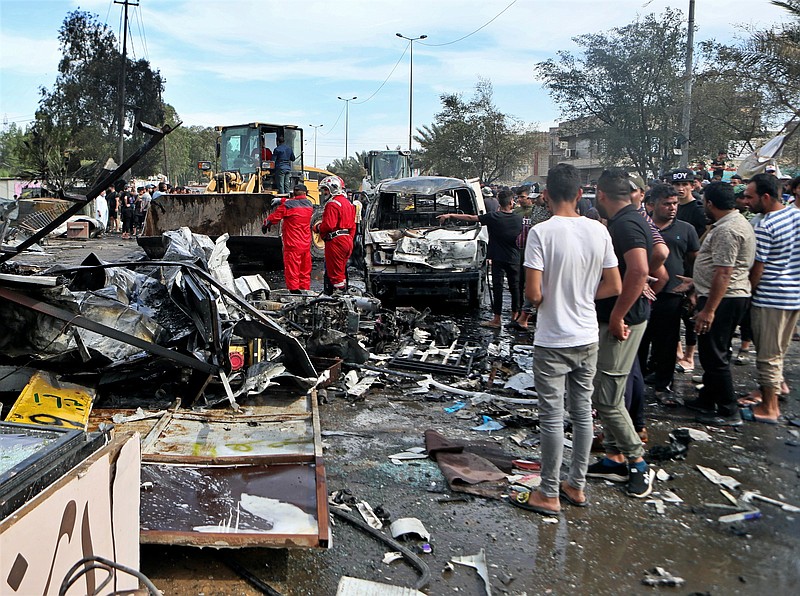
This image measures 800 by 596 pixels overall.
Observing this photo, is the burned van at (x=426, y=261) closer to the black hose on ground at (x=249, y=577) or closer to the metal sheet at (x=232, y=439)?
the metal sheet at (x=232, y=439)

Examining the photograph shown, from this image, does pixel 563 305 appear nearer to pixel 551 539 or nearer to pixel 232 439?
pixel 551 539

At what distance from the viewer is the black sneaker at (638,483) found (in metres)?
3.76

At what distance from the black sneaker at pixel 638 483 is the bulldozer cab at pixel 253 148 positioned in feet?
44.0

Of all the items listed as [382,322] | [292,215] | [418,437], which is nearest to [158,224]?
[292,215]

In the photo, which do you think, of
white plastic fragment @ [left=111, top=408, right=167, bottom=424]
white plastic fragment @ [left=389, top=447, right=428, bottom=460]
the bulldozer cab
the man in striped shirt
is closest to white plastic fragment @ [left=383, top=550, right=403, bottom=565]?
white plastic fragment @ [left=389, top=447, right=428, bottom=460]

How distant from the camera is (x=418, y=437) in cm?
474

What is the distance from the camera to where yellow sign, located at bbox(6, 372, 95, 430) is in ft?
13.8

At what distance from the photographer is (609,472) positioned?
4031mm

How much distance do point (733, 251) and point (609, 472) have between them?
1925mm

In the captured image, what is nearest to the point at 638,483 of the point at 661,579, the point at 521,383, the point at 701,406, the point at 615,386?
the point at 615,386

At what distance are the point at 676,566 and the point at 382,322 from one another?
191 inches

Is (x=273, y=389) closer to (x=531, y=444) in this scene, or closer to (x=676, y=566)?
(x=531, y=444)

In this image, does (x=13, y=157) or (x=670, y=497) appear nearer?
(x=670, y=497)

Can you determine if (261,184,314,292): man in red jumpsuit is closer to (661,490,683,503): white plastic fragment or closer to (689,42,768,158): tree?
(661,490,683,503): white plastic fragment
